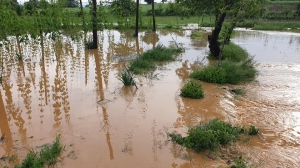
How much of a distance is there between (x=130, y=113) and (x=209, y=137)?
2.24m

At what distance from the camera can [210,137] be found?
4590 millimetres

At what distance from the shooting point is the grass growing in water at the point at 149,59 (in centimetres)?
982

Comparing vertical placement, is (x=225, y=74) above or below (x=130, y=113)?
above

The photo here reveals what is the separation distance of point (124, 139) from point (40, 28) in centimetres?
1019

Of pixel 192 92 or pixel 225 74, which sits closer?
pixel 192 92

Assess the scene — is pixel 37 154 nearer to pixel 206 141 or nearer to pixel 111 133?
pixel 111 133

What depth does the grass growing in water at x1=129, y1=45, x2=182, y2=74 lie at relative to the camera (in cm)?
982

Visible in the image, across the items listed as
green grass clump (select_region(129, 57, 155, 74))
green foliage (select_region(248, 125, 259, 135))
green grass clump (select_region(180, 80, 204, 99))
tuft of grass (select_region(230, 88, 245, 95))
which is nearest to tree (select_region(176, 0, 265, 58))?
tuft of grass (select_region(230, 88, 245, 95))

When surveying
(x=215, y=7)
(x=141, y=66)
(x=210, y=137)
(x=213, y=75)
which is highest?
(x=215, y=7)

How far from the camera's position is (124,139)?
4.97 metres

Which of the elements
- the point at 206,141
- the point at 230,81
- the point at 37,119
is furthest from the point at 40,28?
the point at 206,141

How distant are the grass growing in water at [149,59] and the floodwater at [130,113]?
22.4 inches

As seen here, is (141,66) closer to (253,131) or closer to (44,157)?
(253,131)

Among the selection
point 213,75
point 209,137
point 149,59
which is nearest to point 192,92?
point 213,75
